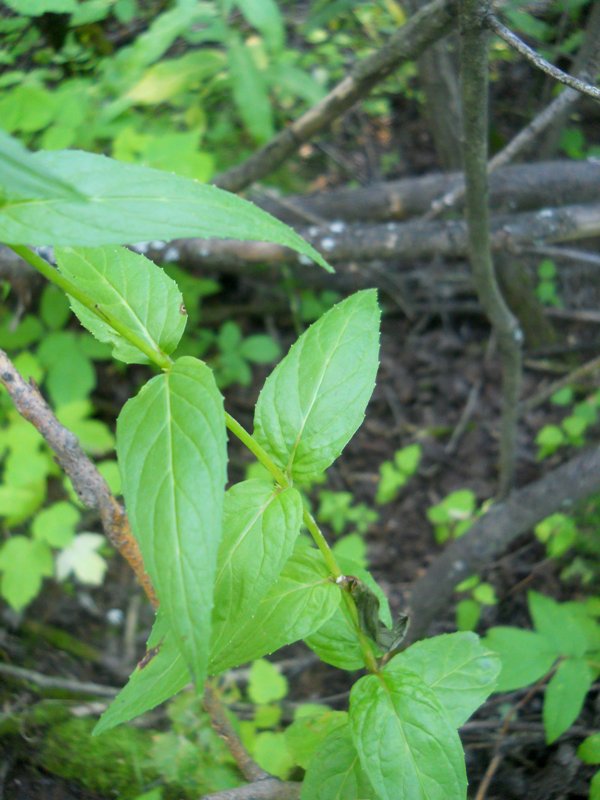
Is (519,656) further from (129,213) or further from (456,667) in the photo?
(129,213)

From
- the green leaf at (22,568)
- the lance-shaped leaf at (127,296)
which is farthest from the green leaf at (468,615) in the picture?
the lance-shaped leaf at (127,296)

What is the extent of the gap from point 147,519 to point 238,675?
1.64m

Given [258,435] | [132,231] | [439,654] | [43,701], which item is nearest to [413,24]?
[258,435]

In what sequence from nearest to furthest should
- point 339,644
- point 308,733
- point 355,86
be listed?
point 339,644
point 308,733
point 355,86

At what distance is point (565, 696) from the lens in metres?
1.54

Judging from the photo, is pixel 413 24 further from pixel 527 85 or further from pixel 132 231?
pixel 527 85

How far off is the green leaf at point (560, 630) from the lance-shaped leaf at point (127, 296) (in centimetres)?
128

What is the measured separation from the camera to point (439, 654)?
1.19 m

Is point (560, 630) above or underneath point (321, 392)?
underneath

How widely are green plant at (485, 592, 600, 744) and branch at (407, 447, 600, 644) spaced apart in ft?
1.33

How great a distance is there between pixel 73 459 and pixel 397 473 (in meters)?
1.84

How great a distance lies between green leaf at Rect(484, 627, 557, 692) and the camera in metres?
1.58

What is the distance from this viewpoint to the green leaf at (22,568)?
2.12 meters

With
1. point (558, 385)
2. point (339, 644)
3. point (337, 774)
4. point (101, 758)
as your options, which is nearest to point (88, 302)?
point (339, 644)
